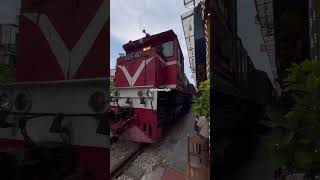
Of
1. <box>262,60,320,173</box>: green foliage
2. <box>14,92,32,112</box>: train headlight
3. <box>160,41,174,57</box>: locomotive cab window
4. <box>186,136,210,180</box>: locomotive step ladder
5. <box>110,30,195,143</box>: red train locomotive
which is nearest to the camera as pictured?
<box>262,60,320,173</box>: green foliage

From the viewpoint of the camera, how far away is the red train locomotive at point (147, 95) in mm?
1374

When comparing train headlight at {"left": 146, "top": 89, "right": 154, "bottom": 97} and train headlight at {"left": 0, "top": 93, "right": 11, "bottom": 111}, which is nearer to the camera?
train headlight at {"left": 0, "top": 93, "right": 11, "bottom": 111}

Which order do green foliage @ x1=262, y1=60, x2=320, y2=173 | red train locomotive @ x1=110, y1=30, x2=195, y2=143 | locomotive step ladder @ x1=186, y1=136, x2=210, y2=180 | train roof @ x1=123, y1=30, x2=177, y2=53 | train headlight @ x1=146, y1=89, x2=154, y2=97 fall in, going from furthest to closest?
train headlight @ x1=146, y1=89, x2=154, y2=97, red train locomotive @ x1=110, y1=30, x2=195, y2=143, train roof @ x1=123, y1=30, x2=177, y2=53, locomotive step ladder @ x1=186, y1=136, x2=210, y2=180, green foliage @ x1=262, y1=60, x2=320, y2=173

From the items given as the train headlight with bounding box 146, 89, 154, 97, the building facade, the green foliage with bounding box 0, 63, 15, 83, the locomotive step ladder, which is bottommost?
the locomotive step ladder

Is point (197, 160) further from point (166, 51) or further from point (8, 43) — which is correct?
point (166, 51)

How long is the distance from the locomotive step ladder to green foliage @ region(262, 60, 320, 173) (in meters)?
0.16

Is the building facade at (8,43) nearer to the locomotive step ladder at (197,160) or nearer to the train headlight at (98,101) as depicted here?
the train headlight at (98,101)

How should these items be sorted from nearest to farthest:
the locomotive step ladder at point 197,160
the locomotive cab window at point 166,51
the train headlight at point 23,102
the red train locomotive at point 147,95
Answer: the locomotive step ladder at point 197,160
the train headlight at point 23,102
the red train locomotive at point 147,95
the locomotive cab window at point 166,51

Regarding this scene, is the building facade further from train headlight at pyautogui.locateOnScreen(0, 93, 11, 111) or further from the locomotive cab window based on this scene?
the locomotive cab window

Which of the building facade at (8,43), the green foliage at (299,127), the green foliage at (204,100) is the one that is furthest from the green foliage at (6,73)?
the green foliage at (299,127)

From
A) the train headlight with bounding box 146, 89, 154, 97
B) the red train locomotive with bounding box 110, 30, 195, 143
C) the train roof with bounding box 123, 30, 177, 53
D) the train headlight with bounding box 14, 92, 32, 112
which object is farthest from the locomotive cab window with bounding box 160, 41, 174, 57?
the train headlight with bounding box 14, 92, 32, 112

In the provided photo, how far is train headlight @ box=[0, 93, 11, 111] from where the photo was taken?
0.85m

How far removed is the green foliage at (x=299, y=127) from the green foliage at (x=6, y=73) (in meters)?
0.65

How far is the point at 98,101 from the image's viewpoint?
29.9 inches
